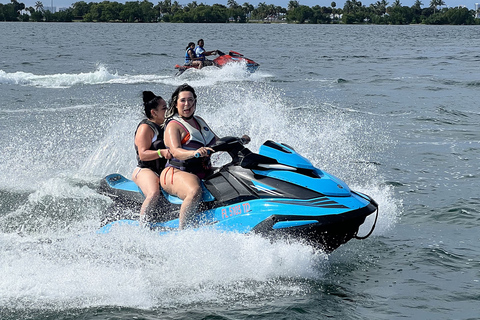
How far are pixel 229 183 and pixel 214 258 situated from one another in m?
0.65

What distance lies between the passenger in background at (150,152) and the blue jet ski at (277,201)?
0.17 m

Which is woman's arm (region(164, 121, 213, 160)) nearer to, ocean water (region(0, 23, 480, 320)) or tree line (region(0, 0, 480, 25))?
ocean water (region(0, 23, 480, 320))

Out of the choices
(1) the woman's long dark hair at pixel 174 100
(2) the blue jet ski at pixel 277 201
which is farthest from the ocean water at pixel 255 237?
(1) the woman's long dark hair at pixel 174 100

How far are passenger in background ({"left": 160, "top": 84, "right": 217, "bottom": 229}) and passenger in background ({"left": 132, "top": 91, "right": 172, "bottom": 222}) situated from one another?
11 cm

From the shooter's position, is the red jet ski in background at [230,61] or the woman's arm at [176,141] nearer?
the woman's arm at [176,141]

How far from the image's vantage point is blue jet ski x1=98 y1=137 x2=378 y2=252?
16.1 feet

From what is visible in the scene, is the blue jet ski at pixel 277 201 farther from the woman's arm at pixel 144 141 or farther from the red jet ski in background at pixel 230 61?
the red jet ski in background at pixel 230 61

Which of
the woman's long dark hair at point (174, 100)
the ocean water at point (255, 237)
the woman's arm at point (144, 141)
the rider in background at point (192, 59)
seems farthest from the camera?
the rider in background at point (192, 59)

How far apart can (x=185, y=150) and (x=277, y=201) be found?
→ 0.90 m

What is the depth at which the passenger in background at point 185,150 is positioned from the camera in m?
5.21

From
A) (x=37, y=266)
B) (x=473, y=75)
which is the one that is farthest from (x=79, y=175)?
(x=473, y=75)

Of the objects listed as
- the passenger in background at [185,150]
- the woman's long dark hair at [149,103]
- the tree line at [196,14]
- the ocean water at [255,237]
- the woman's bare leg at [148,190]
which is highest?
the tree line at [196,14]

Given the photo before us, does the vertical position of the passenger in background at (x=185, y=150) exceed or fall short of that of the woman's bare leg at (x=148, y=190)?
it exceeds it

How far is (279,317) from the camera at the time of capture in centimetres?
455
